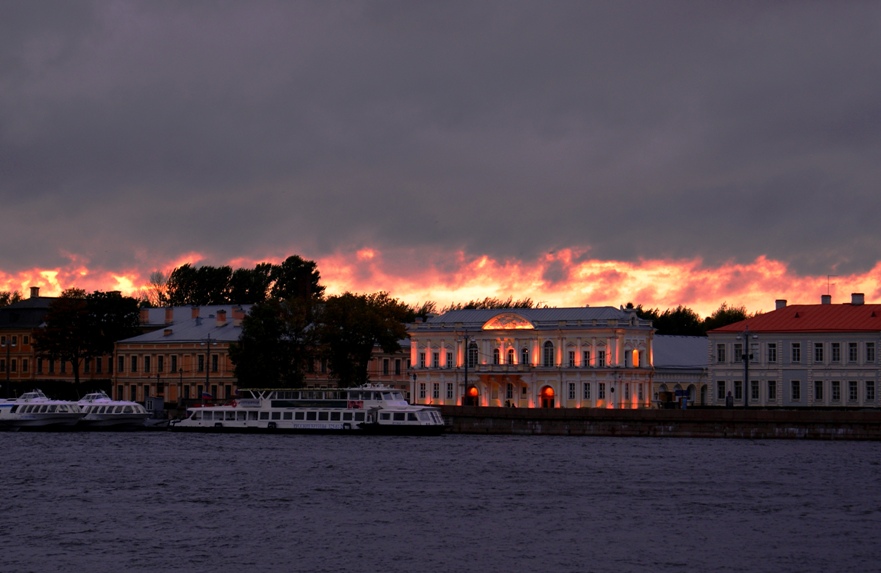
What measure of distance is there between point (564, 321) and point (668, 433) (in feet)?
80.5

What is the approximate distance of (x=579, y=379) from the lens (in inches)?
4648

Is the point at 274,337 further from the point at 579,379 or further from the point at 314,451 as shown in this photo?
the point at 314,451

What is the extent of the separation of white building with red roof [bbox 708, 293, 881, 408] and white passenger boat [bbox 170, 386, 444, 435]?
22766 millimetres

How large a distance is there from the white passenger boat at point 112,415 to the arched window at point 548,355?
31.5 m

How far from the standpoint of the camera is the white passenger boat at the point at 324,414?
100375 mm

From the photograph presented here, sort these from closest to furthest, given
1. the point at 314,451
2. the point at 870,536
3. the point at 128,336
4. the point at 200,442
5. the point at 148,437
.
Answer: the point at 870,536, the point at 314,451, the point at 200,442, the point at 148,437, the point at 128,336

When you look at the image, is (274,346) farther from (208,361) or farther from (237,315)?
(237,315)

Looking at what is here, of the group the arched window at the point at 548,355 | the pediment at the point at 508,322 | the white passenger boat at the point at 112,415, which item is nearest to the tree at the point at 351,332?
the pediment at the point at 508,322

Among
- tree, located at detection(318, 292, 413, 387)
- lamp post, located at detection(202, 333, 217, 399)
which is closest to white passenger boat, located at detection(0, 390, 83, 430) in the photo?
lamp post, located at detection(202, 333, 217, 399)

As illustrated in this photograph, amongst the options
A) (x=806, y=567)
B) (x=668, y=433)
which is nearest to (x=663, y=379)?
(x=668, y=433)

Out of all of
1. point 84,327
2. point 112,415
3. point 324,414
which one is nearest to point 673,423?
point 324,414

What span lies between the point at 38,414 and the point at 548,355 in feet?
129

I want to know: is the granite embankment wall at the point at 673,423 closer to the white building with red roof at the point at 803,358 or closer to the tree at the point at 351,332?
the white building with red roof at the point at 803,358

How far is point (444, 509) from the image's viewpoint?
2125 inches
